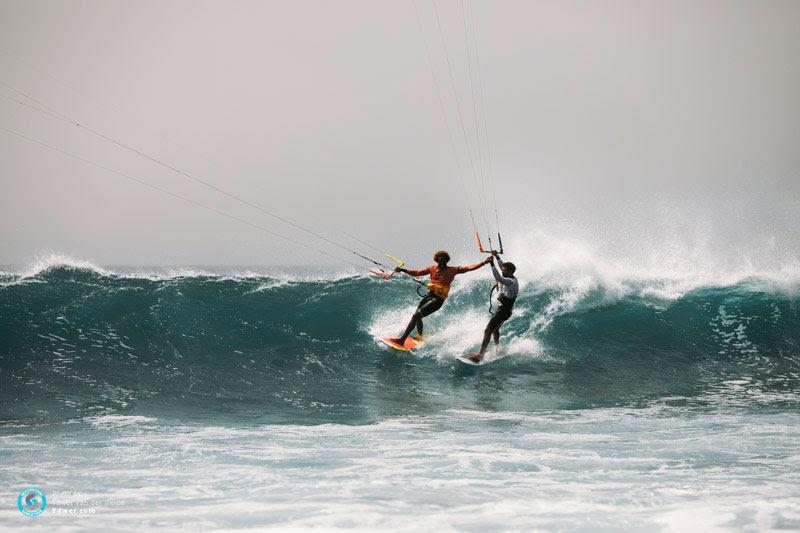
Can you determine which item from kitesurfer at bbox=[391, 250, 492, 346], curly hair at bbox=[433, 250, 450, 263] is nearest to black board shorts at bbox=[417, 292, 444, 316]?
kitesurfer at bbox=[391, 250, 492, 346]

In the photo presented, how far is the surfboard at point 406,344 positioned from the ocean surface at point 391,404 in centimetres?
23

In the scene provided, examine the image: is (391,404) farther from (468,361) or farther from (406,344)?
(406,344)

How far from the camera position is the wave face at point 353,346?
27.5 ft

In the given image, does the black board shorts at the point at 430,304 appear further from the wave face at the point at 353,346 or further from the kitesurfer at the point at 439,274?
the wave face at the point at 353,346

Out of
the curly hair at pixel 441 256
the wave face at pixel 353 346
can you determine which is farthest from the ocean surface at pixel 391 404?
the curly hair at pixel 441 256

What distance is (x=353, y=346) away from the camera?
11.1 meters

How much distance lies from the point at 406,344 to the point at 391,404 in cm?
232

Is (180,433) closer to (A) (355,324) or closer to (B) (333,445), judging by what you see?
(B) (333,445)

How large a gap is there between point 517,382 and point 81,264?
414 inches

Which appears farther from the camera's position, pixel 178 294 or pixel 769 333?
pixel 178 294

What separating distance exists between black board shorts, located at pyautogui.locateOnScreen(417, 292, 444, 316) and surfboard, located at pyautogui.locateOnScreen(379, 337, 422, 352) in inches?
26.1

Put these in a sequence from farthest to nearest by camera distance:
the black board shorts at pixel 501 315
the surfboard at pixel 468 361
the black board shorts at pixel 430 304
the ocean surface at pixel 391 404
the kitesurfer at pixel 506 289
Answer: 1. the surfboard at pixel 468 361
2. the black board shorts at pixel 430 304
3. the black board shorts at pixel 501 315
4. the kitesurfer at pixel 506 289
5. the ocean surface at pixel 391 404

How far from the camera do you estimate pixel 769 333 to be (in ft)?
39.1

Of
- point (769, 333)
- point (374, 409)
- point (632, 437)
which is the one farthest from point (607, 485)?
point (769, 333)
